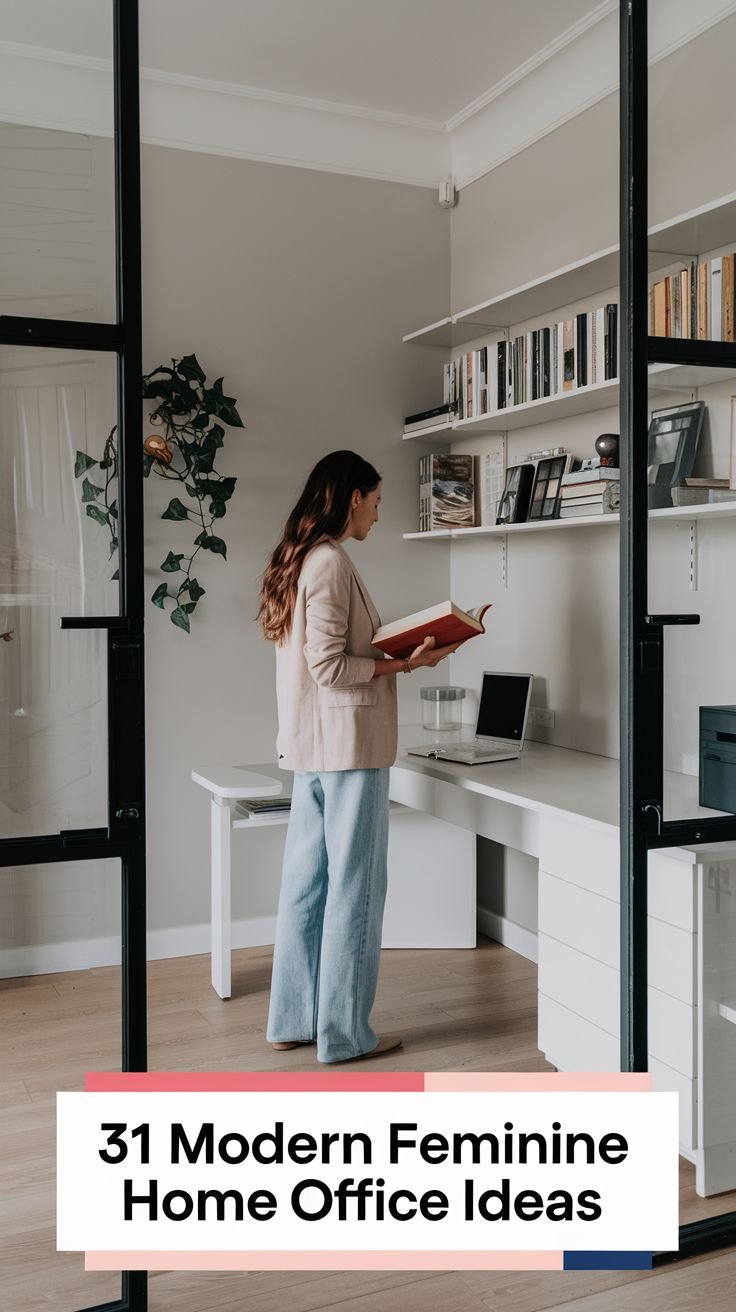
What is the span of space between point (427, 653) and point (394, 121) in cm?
214

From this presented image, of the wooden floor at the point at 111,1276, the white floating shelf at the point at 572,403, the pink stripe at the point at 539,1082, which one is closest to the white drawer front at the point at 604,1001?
the pink stripe at the point at 539,1082

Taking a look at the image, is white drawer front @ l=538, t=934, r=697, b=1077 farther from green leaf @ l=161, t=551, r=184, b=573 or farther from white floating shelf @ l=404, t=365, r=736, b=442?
green leaf @ l=161, t=551, r=184, b=573

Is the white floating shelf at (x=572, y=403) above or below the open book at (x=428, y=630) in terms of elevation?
above

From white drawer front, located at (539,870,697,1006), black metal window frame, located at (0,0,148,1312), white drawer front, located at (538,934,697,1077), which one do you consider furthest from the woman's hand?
black metal window frame, located at (0,0,148,1312)

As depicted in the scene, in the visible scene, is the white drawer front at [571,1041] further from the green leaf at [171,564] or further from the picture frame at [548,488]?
the green leaf at [171,564]

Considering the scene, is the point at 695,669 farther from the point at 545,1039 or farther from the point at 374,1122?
the point at 545,1039

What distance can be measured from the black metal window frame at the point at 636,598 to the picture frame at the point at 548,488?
141cm

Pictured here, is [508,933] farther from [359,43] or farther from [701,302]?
[359,43]

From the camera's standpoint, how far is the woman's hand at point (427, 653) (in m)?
2.88

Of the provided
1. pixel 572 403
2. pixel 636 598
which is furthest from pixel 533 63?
pixel 636 598

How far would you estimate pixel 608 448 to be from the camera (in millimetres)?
3092

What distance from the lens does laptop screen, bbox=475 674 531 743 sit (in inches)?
140

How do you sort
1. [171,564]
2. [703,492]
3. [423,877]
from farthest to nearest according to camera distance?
[423,877] → [171,564] → [703,492]

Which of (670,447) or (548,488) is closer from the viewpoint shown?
(670,447)
